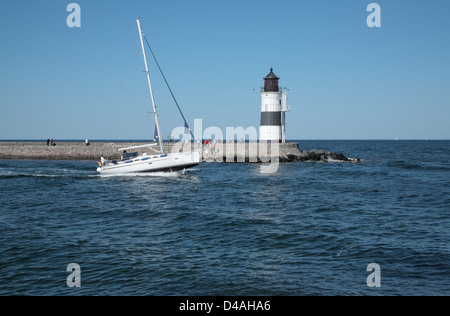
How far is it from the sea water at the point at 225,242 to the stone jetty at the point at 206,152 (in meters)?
23.4

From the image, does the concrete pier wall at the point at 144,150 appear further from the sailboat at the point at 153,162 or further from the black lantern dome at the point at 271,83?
the sailboat at the point at 153,162

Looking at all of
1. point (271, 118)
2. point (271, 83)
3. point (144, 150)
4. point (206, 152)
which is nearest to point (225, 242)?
point (271, 118)

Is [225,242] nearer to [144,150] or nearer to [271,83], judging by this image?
[271,83]

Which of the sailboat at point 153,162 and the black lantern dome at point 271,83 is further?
the black lantern dome at point 271,83

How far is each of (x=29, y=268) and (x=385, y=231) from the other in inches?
495

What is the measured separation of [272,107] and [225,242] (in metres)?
37.2

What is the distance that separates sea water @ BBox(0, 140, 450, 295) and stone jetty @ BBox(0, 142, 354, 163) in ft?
76.8

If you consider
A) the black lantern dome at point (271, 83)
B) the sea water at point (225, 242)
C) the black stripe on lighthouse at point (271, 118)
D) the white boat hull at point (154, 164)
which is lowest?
the sea water at point (225, 242)

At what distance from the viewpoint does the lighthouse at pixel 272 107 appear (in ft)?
158

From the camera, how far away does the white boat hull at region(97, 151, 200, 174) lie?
106ft

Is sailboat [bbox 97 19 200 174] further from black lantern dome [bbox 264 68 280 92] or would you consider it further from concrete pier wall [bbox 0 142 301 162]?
black lantern dome [bbox 264 68 280 92]

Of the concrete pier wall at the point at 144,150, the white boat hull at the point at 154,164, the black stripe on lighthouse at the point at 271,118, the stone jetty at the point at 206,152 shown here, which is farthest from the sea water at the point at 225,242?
the black stripe on lighthouse at the point at 271,118

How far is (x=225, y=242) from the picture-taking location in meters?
13.0

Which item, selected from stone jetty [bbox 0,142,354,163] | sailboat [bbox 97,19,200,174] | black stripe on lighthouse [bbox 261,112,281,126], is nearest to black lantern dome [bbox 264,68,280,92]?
black stripe on lighthouse [bbox 261,112,281,126]
